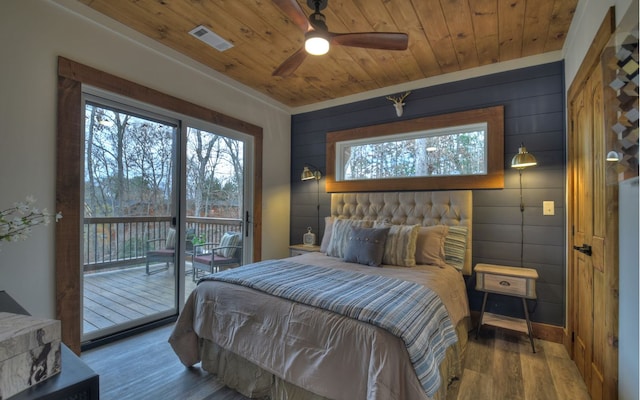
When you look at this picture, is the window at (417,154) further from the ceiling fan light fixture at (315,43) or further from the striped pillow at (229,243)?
the ceiling fan light fixture at (315,43)

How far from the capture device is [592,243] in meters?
1.99

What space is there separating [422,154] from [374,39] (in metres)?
1.82

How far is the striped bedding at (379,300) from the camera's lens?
147cm

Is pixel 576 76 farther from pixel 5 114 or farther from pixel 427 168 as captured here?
pixel 5 114

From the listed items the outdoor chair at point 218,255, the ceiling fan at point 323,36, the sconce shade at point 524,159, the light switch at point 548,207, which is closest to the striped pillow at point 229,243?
the outdoor chair at point 218,255

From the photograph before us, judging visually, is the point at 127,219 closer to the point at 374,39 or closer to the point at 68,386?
the point at 68,386

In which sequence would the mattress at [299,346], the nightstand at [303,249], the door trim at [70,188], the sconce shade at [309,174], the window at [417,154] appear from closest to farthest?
the mattress at [299,346] → the door trim at [70,188] → the window at [417,154] → the nightstand at [303,249] → the sconce shade at [309,174]

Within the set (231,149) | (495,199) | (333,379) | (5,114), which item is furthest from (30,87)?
(495,199)

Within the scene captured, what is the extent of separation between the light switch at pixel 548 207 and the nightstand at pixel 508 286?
568 millimetres

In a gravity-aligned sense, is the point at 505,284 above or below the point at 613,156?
below

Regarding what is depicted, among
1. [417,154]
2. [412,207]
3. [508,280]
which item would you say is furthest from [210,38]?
[508,280]

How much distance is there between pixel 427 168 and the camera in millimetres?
3580

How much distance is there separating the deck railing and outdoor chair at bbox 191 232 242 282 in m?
0.30

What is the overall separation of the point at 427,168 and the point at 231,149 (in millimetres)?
2419
